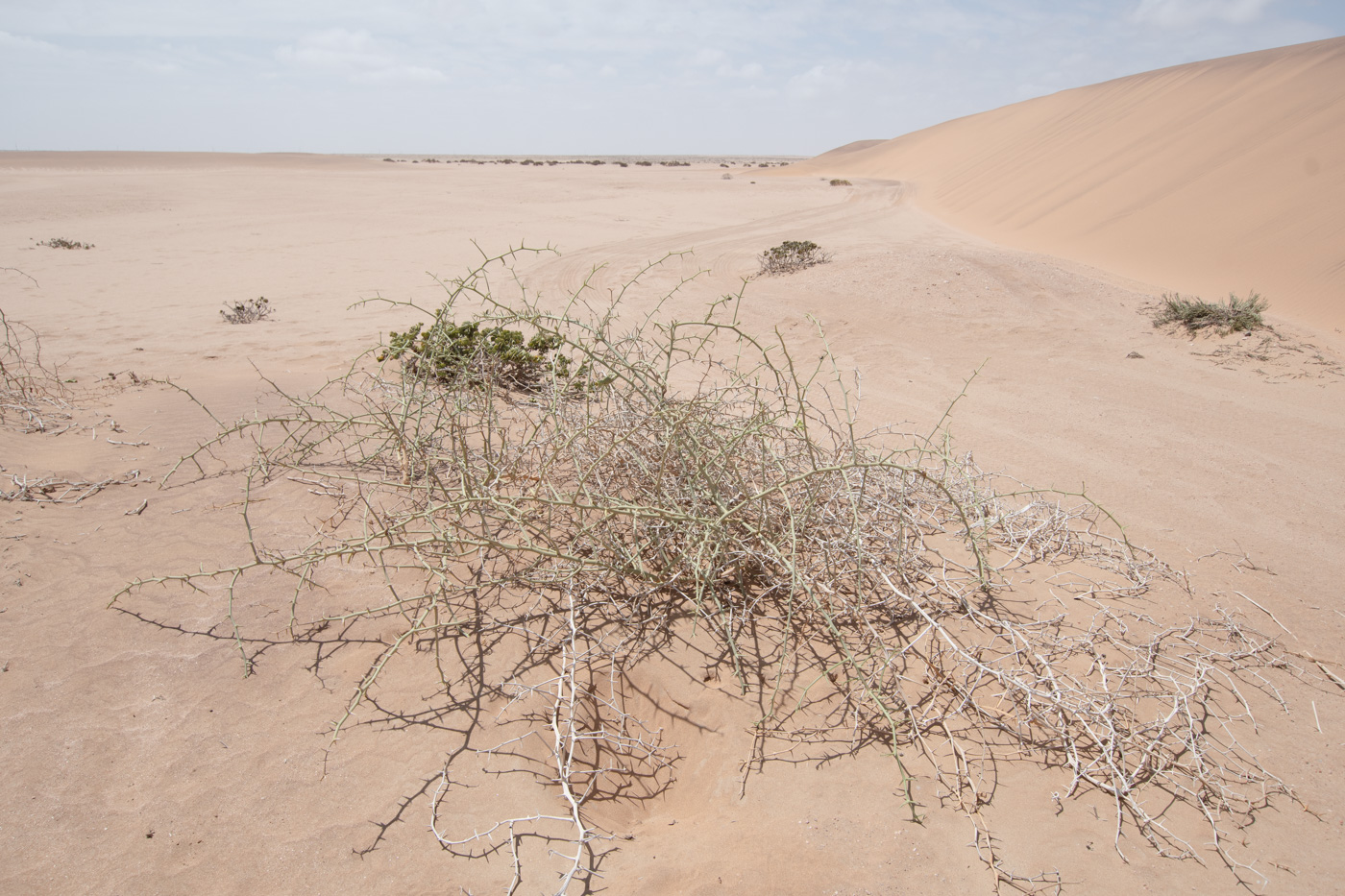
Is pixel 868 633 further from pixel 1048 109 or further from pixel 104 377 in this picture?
pixel 1048 109

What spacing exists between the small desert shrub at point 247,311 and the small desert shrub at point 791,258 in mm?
5806

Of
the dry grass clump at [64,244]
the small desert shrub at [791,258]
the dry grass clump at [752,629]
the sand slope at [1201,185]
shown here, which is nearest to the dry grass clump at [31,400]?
the dry grass clump at [752,629]

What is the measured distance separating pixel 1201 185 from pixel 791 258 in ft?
24.0

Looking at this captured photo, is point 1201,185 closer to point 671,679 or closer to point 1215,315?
point 1215,315

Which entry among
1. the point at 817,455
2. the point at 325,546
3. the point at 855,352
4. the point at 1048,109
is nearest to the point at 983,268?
the point at 855,352

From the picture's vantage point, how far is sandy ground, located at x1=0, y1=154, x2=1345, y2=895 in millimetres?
1882

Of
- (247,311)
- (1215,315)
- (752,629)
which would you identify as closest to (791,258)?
(1215,315)

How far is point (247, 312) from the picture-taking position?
723 cm

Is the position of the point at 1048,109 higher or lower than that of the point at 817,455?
higher

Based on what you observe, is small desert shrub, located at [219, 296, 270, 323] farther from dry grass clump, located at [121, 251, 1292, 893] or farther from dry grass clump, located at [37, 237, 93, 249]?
dry grass clump, located at [37, 237, 93, 249]

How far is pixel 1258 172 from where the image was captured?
35.6ft

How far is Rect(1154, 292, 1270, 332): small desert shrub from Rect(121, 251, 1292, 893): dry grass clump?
15.7 ft

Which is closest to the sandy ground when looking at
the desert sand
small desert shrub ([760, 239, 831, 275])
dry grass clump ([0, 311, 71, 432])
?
the desert sand

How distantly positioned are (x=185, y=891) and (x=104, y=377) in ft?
14.9
